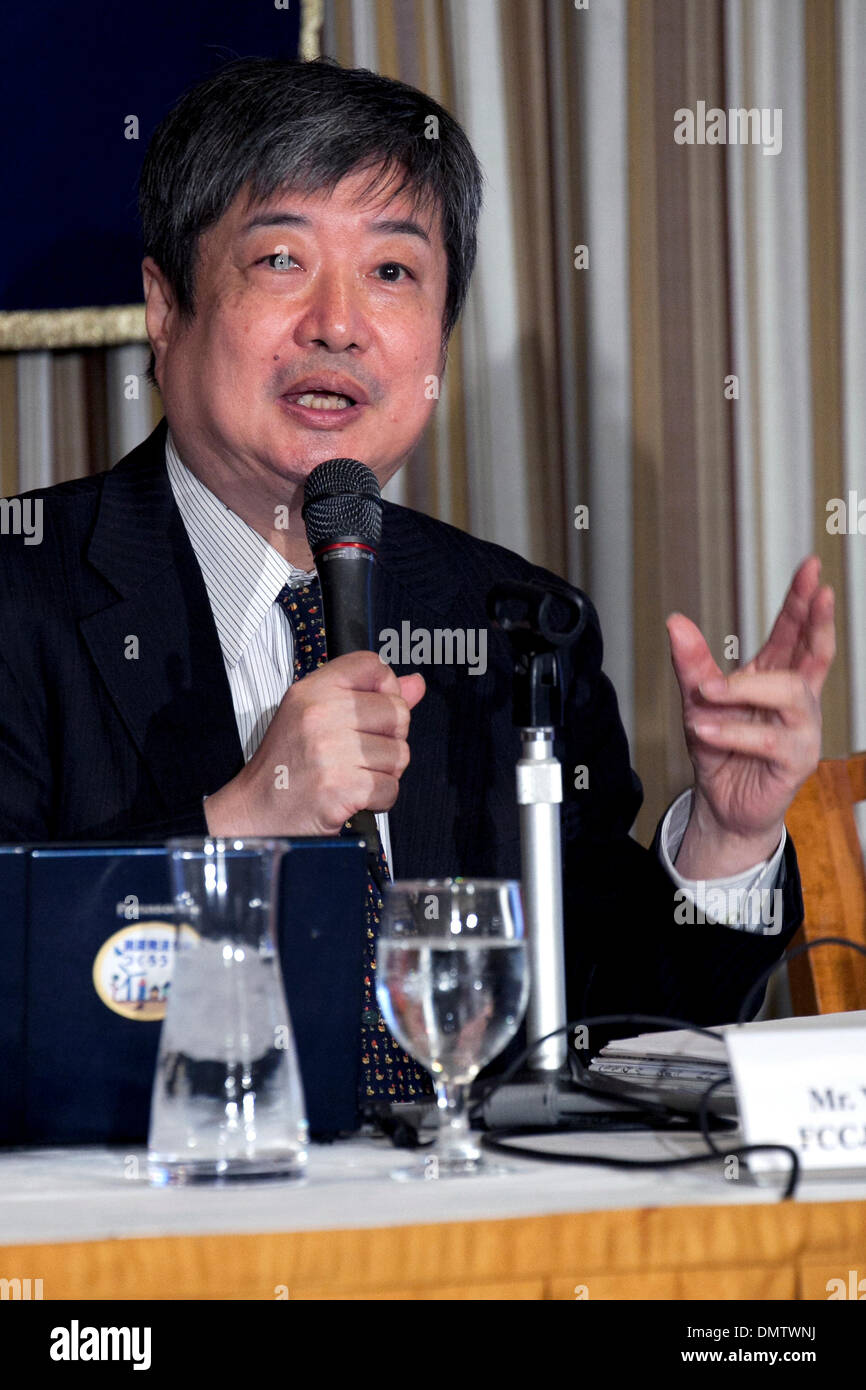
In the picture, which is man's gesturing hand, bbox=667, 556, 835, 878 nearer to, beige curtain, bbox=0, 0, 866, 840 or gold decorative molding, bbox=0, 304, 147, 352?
beige curtain, bbox=0, 0, 866, 840

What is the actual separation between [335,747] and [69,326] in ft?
3.90

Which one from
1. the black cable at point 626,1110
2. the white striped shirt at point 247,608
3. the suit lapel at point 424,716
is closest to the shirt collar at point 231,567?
the white striped shirt at point 247,608

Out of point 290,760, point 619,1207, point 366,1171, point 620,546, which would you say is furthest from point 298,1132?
point 620,546

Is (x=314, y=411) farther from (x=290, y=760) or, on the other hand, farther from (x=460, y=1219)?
(x=460, y=1219)

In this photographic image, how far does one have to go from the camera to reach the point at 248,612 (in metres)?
1.48

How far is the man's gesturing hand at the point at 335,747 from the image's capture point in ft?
3.44

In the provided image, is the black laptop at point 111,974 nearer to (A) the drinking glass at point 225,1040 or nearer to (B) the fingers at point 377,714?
(A) the drinking glass at point 225,1040

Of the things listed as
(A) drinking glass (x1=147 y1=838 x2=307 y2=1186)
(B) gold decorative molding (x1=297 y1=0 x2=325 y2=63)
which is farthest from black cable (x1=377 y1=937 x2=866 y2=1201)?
(B) gold decorative molding (x1=297 y1=0 x2=325 y2=63)

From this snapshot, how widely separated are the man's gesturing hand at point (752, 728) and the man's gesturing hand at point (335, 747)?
0.68ft

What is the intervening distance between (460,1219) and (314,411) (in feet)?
3.36

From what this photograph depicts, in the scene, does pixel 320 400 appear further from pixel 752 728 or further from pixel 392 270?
pixel 752 728

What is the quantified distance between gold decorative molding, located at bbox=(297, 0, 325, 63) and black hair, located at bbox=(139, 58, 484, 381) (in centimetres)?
54

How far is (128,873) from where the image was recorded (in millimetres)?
790

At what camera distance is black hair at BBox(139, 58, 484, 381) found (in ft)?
4.87
